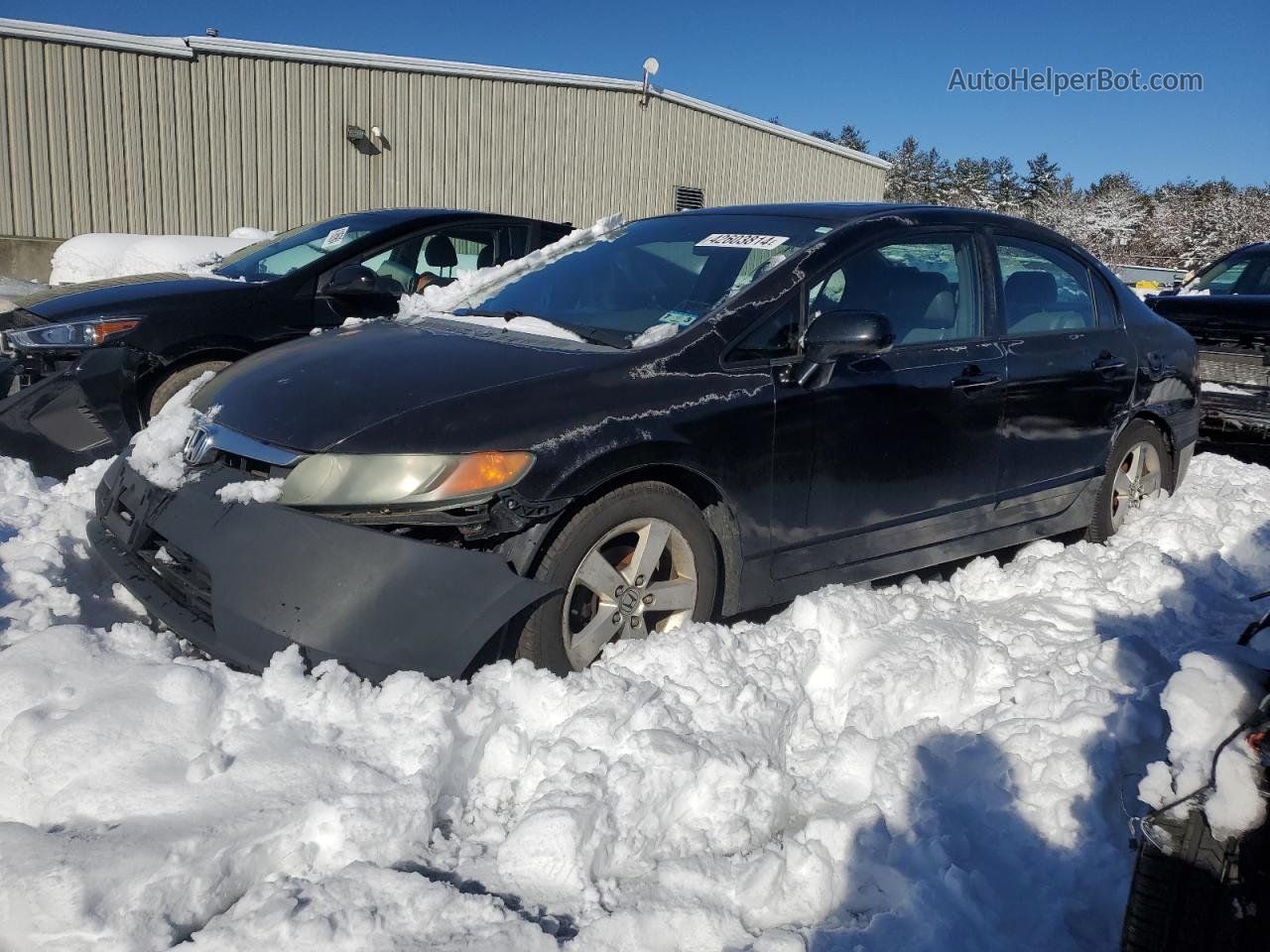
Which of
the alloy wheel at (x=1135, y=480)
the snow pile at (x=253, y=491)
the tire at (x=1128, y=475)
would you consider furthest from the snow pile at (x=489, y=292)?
the alloy wheel at (x=1135, y=480)

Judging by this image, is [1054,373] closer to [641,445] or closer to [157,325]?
[641,445]

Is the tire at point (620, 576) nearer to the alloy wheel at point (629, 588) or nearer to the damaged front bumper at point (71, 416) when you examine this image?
the alloy wheel at point (629, 588)

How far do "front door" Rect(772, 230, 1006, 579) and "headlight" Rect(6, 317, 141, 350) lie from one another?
3417 mm

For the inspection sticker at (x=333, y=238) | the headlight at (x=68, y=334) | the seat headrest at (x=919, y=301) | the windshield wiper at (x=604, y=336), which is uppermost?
the inspection sticker at (x=333, y=238)

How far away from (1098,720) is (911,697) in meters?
A: 0.53

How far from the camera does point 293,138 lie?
1655 centimetres

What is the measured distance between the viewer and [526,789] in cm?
255

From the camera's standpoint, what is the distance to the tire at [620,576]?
2.86 metres

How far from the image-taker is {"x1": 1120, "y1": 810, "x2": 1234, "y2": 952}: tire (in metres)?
1.86

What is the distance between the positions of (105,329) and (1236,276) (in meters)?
8.82

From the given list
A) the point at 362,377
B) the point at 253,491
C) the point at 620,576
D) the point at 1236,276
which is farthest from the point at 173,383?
the point at 1236,276

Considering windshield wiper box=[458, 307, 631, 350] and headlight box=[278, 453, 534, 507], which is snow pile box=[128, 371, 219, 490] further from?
windshield wiper box=[458, 307, 631, 350]

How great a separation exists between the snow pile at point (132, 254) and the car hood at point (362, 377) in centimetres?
512

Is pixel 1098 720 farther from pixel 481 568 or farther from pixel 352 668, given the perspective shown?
pixel 352 668
